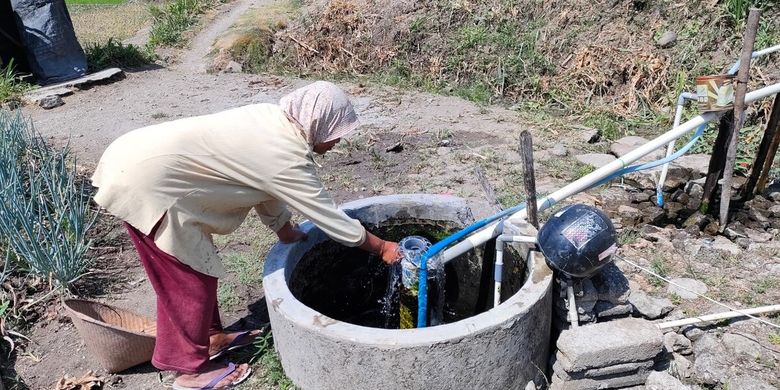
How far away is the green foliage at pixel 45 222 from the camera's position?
3.25 metres

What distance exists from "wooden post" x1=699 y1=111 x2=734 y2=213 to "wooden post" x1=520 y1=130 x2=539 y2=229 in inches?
60.8

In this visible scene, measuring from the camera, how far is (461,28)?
7.78 metres

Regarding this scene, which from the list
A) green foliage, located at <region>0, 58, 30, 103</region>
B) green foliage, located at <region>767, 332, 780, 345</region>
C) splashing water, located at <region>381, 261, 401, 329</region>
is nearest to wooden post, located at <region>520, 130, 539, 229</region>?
splashing water, located at <region>381, 261, 401, 329</region>

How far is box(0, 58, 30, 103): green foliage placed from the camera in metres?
7.33

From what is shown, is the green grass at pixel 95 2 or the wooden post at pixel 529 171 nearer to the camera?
the wooden post at pixel 529 171

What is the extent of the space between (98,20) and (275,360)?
38.5 feet

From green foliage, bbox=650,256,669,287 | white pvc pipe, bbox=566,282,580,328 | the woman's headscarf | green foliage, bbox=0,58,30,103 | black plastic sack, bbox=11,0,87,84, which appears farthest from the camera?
black plastic sack, bbox=11,0,87,84

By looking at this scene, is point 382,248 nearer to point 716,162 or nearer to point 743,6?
point 716,162

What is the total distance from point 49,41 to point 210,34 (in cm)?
260

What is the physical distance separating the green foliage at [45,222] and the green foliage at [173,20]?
6342 mm

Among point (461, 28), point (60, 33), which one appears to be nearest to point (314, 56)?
point (461, 28)

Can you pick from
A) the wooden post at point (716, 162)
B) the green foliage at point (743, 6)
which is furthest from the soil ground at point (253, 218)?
the green foliage at point (743, 6)

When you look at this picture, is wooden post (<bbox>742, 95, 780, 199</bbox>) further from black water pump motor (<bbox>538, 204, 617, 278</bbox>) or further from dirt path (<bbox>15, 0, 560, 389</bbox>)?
black water pump motor (<bbox>538, 204, 617, 278</bbox>)

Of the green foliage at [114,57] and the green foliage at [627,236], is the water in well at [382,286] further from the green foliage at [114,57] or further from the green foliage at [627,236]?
the green foliage at [114,57]
